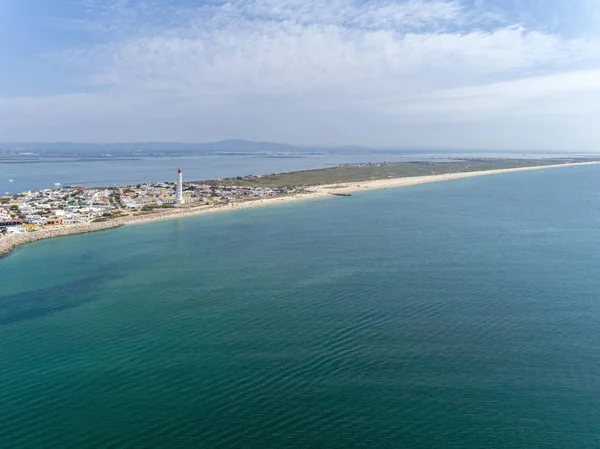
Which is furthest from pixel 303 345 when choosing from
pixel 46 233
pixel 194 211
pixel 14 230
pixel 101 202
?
pixel 101 202

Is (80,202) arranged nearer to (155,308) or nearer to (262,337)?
(155,308)

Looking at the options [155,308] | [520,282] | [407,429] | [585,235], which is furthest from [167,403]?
[585,235]

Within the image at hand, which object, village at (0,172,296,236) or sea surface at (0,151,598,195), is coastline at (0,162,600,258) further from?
sea surface at (0,151,598,195)

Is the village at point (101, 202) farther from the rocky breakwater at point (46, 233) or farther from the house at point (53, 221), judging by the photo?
the rocky breakwater at point (46, 233)

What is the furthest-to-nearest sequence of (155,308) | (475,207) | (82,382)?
1. (475,207)
2. (155,308)
3. (82,382)

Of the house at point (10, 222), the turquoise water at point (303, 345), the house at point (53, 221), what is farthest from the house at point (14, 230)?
the turquoise water at point (303, 345)
